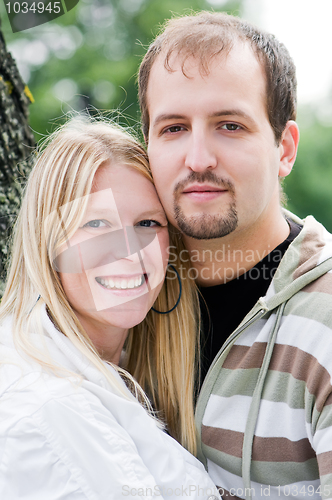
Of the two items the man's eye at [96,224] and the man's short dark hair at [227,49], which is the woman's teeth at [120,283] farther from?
the man's short dark hair at [227,49]

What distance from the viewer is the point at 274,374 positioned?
1.71 metres

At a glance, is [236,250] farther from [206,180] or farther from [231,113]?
[231,113]

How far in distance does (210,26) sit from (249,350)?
136 cm

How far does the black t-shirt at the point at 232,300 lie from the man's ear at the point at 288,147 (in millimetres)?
265

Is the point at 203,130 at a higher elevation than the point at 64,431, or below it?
higher

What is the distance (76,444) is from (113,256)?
2.31 feet

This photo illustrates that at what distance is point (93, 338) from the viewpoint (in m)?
1.99

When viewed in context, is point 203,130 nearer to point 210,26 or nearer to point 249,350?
point 210,26

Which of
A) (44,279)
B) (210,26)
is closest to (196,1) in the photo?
(210,26)

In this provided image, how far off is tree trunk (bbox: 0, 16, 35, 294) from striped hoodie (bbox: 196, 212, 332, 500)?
116 centimetres

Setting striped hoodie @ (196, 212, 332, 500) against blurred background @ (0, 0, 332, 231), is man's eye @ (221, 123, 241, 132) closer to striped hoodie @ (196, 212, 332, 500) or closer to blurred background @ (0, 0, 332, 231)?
striped hoodie @ (196, 212, 332, 500)

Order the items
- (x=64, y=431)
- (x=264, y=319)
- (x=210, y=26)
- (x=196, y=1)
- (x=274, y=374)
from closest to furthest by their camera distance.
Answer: (x=64, y=431), (x=274, y=374), (x=264, y=319), (x=210, y=26), (x=196, y=1)

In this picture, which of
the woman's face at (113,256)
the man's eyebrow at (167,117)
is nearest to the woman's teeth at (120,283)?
the woman's face at (113,256)
